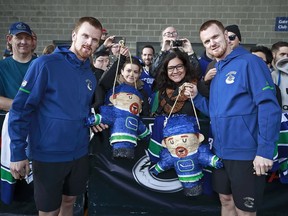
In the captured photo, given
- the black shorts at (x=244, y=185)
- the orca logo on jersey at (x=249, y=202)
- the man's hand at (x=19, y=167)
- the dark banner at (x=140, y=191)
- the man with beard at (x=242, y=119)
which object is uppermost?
the man with beard at (x=242, y=119)

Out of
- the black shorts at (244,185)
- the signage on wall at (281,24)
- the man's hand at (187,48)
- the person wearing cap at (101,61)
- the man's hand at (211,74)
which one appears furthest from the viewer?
the signage on wall at (281,24)

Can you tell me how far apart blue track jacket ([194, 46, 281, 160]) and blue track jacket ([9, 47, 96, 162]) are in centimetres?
101

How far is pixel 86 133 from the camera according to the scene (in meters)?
2.48

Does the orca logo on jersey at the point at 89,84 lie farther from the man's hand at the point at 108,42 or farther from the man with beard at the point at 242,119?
the man with beard at the point at 242,119

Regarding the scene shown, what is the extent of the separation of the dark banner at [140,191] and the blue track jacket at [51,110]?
0.74 m

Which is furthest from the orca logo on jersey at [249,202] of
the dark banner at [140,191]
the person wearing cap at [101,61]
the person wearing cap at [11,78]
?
the person wearing cap at [101,61]

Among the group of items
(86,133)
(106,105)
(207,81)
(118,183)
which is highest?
(207,81)

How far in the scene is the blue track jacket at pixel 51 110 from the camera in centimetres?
215

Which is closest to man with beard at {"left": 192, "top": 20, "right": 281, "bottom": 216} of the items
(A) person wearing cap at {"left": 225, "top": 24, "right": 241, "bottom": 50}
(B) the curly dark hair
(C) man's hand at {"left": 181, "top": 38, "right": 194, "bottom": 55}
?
(B) the curly dark hair

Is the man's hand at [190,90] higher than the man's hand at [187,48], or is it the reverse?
the man's hand at [187,48]

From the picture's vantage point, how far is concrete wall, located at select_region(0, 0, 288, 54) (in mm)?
7598

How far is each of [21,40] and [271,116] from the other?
2299 mm

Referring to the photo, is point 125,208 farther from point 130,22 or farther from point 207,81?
point 130,22

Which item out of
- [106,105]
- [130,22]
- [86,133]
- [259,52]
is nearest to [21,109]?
[86,133]
